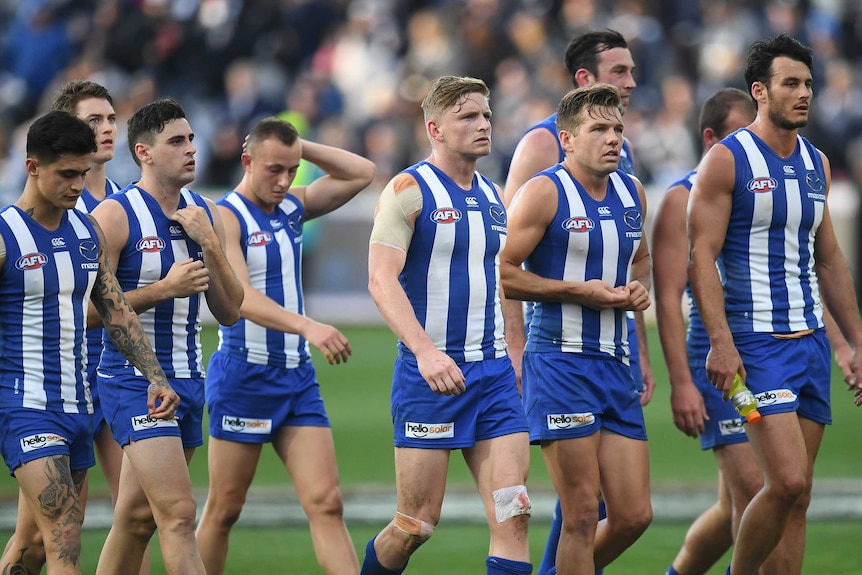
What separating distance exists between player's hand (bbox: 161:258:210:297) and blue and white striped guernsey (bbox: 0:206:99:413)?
0.40 metres

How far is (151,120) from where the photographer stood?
6336mm

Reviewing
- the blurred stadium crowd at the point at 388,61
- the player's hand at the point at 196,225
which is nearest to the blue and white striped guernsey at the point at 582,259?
the player's hand at the point at 196,225

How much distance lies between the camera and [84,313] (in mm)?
5910

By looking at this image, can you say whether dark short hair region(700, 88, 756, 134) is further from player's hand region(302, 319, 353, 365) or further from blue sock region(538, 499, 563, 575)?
player's hand region(302, 319, 353, 365)

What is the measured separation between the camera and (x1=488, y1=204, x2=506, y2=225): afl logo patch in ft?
20.8

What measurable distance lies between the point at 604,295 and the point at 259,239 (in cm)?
196

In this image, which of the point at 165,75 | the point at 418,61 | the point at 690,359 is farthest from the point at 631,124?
the point at 690,359

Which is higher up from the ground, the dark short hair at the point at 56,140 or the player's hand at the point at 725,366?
the dark short hair at the point at 56,140

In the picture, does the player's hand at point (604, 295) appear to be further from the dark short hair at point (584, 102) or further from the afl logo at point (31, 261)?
the afl logo at point (31, 261)

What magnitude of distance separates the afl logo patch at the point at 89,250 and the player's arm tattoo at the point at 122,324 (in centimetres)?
4

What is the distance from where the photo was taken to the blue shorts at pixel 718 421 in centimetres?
711

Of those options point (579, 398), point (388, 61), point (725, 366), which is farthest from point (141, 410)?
point (388, 61)

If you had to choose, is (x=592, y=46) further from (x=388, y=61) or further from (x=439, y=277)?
(x=388, y=61)

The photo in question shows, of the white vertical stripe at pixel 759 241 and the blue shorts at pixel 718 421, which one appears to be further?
the blue shorts at pixel 718 421
